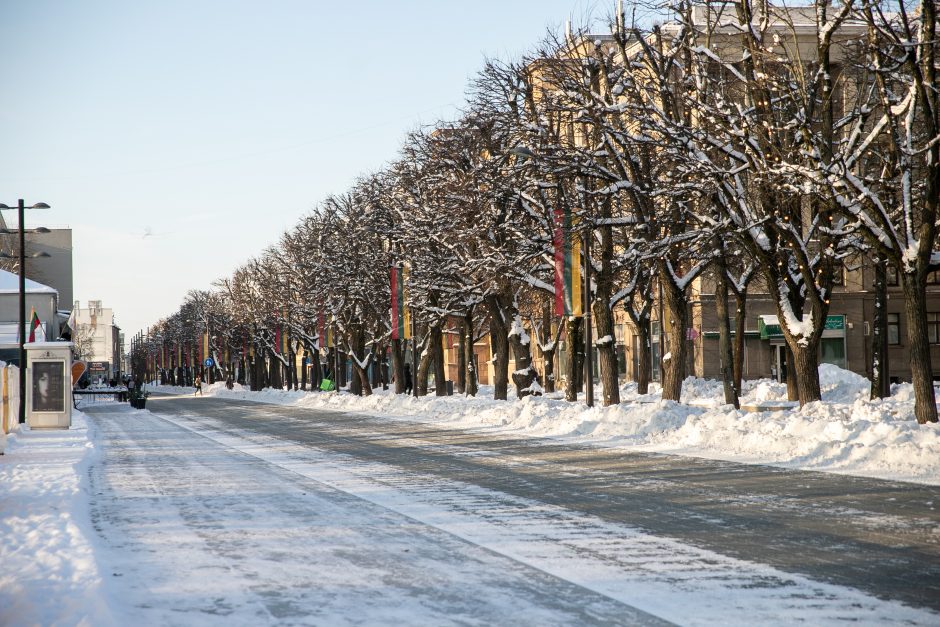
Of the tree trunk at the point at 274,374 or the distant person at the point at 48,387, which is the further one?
the tree trunk at the point at 274,374

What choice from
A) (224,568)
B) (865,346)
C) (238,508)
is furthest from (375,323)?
(224,568)

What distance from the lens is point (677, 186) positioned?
86.3 feet

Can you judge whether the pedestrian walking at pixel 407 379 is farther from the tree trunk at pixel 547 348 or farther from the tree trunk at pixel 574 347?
the tree trunk at pixel 574 347

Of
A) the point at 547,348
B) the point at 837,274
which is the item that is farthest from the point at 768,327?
the point at 837,274

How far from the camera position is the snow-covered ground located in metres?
7.49

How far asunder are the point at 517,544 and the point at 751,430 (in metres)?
12.3

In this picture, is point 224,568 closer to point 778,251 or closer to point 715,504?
point 715,504

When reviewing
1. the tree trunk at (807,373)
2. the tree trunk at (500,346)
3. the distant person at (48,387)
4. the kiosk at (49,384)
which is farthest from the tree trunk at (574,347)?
the distant person at (48,387)

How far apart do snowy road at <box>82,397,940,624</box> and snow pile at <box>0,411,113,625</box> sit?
0.85 ft

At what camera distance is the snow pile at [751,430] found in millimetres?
17266

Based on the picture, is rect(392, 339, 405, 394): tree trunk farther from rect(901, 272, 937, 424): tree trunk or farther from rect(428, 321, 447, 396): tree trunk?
rect(901, 272, 937, 424): tree trunk

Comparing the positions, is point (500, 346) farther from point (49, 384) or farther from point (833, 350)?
point (833, 350)

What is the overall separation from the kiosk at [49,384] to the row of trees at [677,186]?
1395 cm

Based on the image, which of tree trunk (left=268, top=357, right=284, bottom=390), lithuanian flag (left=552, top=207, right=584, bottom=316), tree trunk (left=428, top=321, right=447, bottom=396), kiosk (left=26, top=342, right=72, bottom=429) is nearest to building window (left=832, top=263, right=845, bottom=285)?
lithuanian flag (left=552, top=207, right=584, bottom=316)
